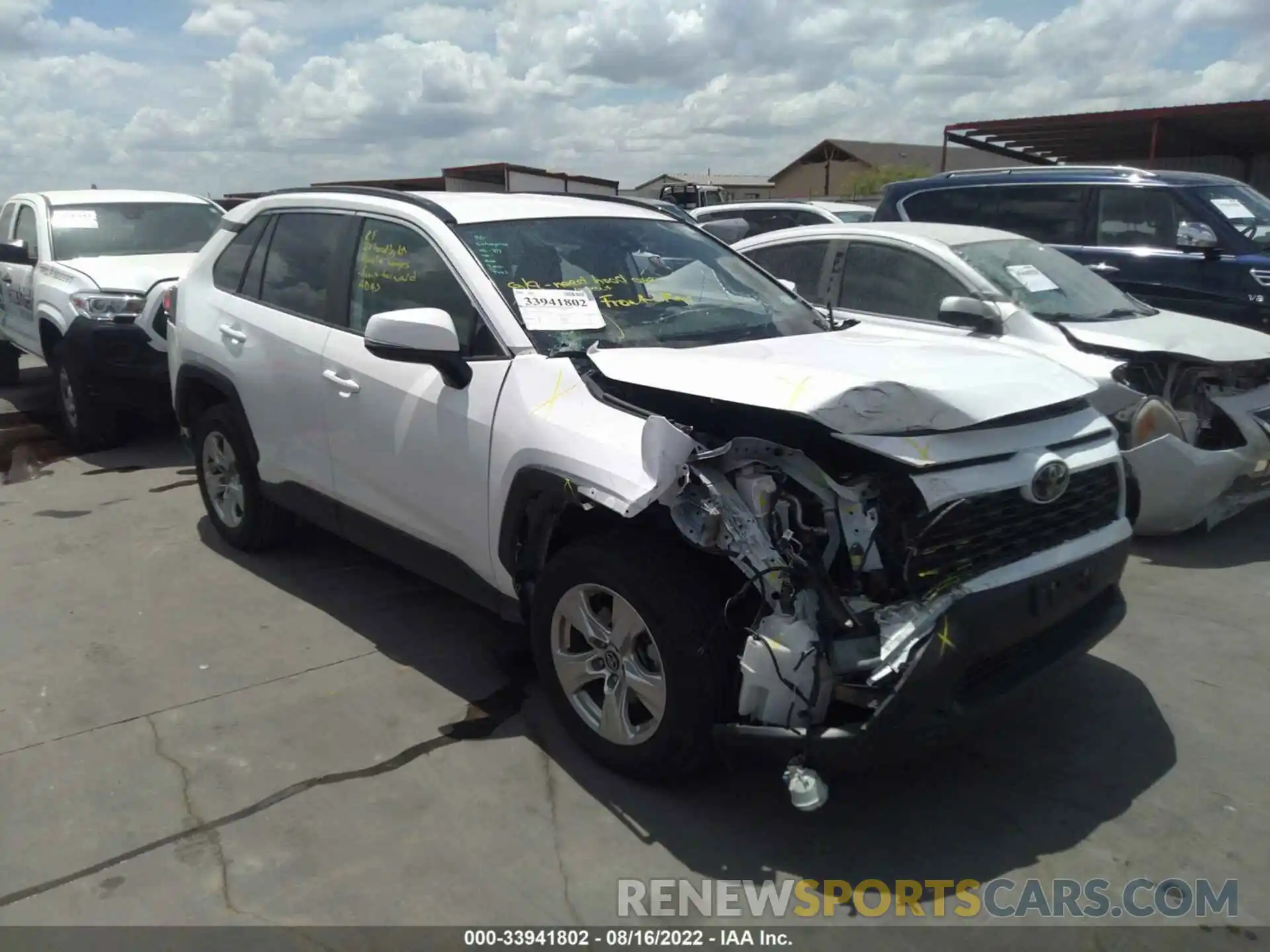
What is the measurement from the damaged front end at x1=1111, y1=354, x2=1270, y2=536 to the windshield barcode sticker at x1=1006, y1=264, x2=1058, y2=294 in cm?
81

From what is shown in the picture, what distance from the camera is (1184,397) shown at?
5.81 m

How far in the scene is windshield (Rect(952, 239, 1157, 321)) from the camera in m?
6.26

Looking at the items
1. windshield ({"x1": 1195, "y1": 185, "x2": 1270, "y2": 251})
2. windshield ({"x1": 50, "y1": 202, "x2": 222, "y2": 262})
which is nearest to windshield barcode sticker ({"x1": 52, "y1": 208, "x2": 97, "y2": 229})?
windshield ({"x1": 50, "y1": 202, "x2": 222, "y2": 262})

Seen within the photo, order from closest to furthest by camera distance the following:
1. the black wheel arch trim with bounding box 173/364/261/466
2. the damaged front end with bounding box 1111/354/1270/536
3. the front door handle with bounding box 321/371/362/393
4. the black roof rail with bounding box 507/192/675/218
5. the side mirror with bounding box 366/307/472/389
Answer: the side mirror with bounding box 366/307/472/389 → the front door handle with bounding box 321/371/362/393 → the black roof rail with bounding box 507/192/675/218 → the black wheel arch trim with bounding box 173/364/261/466 → the damaged front end with bounding box 1111/354/1270/536

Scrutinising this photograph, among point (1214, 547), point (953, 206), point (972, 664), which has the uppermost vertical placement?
point (953, 206)

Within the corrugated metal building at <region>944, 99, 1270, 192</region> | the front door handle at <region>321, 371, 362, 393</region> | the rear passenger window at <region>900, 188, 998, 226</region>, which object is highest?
the corrugated metal building at <region>944, 99, 1270, 192</region>

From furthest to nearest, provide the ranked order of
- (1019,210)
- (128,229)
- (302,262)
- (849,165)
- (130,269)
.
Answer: (849,165), (128,229), (1019,210), (130,269), (302,262)

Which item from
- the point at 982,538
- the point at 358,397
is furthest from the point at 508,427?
the point at 982,538

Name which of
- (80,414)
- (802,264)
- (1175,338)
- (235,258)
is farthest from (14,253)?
(1175,338)

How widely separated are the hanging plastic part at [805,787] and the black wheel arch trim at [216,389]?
3273 mm

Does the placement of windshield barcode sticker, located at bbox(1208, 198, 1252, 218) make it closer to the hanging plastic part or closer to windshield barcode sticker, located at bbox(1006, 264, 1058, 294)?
windshield barcode sticker, located at bbox(1006, 264, 1058, 294)

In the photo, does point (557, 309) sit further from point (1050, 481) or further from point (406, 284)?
point (1050, 481)

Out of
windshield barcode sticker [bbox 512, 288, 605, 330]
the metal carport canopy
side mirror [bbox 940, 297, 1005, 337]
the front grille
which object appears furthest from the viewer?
the metal carport canopy

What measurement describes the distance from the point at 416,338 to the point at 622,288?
94cm
